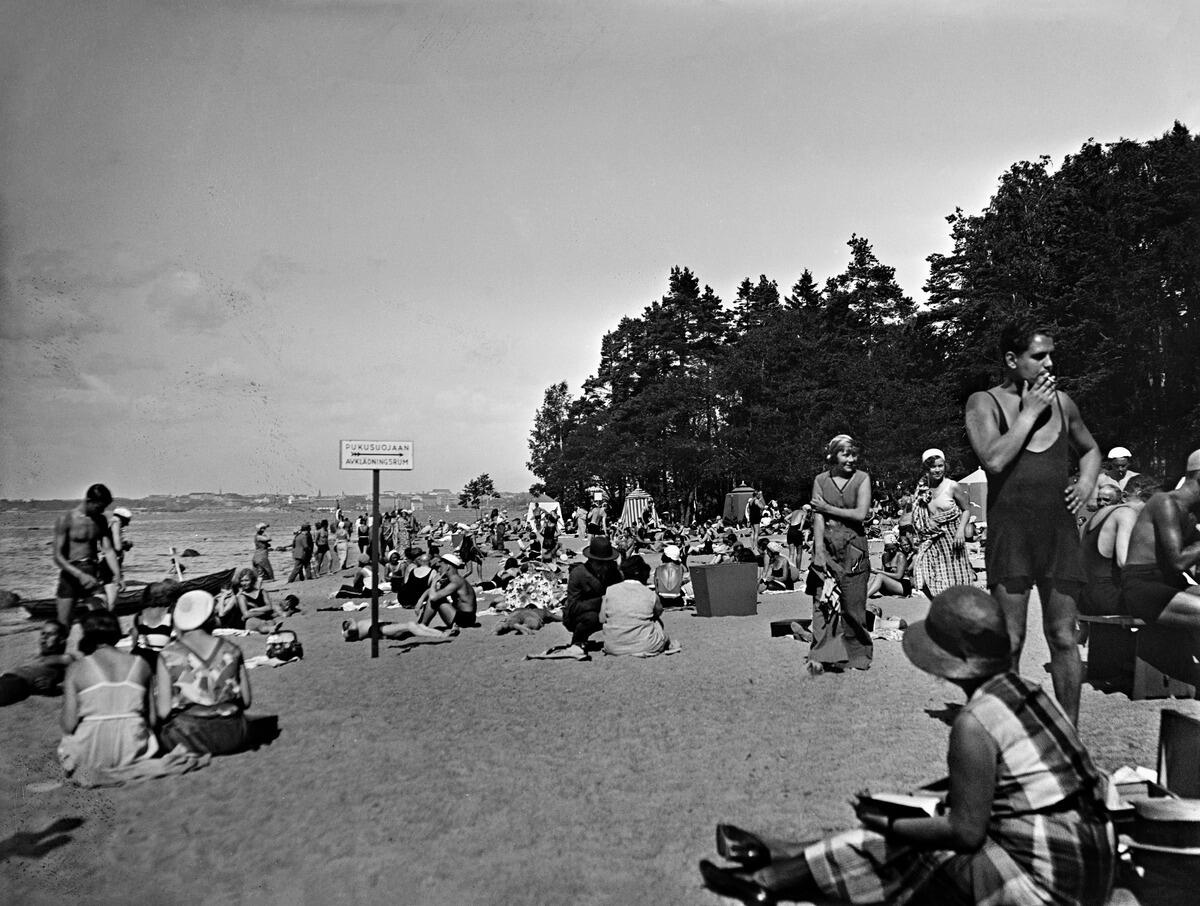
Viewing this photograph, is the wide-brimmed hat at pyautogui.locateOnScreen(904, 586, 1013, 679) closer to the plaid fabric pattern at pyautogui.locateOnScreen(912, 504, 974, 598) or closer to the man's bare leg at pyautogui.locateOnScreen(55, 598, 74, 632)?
the plaid fabric pattern at pyautogui.locateOnScreen(912, 504, 974, 598)

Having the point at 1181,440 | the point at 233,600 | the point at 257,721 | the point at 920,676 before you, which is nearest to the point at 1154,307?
the point at 1181,440

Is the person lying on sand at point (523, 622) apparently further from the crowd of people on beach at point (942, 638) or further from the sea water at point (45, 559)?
the sea water at point (45, 559)

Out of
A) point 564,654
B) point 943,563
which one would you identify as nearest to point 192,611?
point 564,654

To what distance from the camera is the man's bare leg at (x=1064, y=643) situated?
156 inches

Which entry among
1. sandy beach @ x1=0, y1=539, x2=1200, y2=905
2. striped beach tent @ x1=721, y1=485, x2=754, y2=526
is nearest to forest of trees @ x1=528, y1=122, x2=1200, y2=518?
striped beach tent @ x1=721, y1=485, x2=754, y2=526

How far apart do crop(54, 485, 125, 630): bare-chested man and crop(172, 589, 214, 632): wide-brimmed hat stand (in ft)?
10.6

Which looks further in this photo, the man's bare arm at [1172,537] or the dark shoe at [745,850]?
the man's bare arm at [1172,537]

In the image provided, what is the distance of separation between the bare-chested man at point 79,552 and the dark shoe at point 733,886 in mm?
6828

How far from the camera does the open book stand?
301 cm

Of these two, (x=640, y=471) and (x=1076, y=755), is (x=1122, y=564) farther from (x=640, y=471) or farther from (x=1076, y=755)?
(x=640, y=471)

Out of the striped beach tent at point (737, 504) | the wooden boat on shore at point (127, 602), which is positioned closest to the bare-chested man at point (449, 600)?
the wooden boat on shore at point (127, 602)

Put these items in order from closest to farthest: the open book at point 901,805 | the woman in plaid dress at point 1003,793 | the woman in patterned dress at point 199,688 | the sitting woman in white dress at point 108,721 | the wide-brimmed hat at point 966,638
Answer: the woman in plaid dress at point 1003,793, the wide-brimmed hat at point 966,638, the open book at point 901,805, the sitting woman in white dress at point 108,721, the woman in patterned dress at point 199,688

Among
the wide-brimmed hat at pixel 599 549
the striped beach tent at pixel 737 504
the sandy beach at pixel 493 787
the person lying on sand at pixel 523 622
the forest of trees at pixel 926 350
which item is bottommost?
the sandy beach at pixel 493 787

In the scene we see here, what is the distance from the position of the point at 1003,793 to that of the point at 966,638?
419 millimetres
